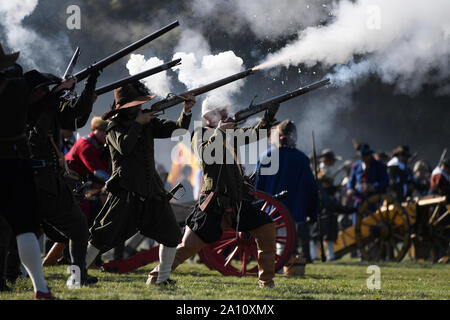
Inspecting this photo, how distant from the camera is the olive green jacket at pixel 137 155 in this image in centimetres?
484

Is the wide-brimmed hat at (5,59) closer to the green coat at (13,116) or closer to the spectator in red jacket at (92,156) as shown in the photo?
the green coat at (13,116)

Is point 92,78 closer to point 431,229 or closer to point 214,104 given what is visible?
point 214,104

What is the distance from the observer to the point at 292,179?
25.3 feet

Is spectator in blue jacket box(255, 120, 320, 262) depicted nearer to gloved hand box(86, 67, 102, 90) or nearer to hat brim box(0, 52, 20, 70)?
gloved hand box(86, 67, 102, 90)

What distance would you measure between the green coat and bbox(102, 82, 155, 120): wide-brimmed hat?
1046mm

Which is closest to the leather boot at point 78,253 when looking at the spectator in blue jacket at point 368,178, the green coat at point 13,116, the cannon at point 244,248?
the green coat at point 13,116

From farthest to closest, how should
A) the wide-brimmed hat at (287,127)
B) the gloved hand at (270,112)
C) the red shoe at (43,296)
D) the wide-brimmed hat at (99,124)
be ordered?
the wide-brimmed hat at (287,127) → the wide-brimmed hat at (99,124) → the gloved hand at (270,112) → the red shoe at (43,296)

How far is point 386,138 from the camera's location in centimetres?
1752

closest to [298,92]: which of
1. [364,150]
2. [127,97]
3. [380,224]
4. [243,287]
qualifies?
[127,97]

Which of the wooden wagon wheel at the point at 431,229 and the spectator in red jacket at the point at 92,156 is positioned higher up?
the spectator in red jacket at the point at 92,156

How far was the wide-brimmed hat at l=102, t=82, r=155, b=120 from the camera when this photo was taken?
4891 mm

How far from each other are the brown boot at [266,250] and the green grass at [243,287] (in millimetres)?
118

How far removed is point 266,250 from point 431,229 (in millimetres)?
5540
